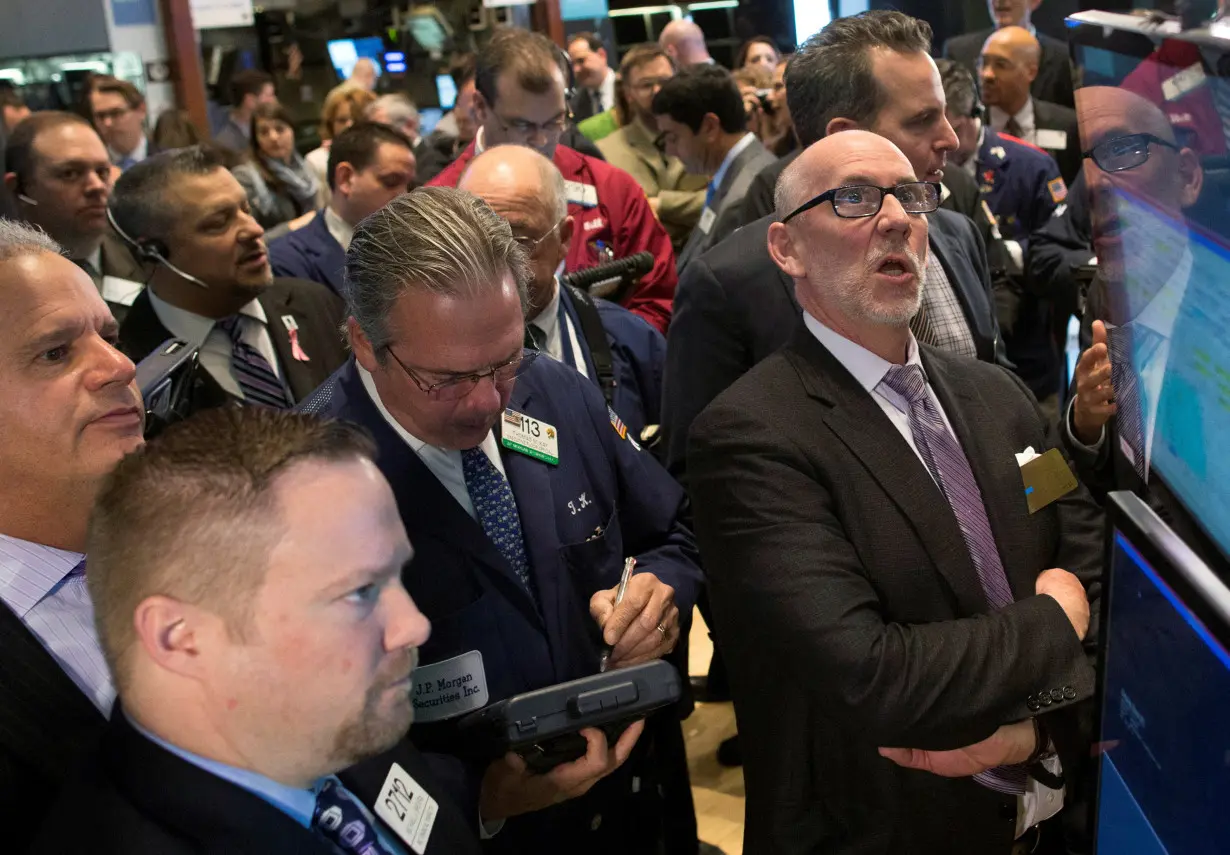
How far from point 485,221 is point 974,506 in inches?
34.5

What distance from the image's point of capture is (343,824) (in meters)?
1.29

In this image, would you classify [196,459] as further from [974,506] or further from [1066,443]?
[1066,443]

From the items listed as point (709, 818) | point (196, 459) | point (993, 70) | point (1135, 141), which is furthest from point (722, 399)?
point (993, 70)

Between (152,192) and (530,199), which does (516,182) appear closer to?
(530,199)

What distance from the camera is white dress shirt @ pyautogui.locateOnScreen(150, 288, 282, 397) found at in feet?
9.72

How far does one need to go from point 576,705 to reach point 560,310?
141 cm

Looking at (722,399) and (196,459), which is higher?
(196,459)

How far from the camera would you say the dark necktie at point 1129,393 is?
137cm

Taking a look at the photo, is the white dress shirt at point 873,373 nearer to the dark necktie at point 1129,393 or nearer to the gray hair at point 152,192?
the dark necktie at point 1129,393

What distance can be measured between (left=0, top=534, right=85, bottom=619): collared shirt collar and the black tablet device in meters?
0.59

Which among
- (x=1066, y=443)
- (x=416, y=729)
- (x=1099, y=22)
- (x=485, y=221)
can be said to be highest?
(x=1099, y=22)

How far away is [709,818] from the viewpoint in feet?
10.6

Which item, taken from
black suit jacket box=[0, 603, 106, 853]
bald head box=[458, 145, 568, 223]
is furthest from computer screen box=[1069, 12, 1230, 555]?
bald head box=[458, 145, 568, 223]

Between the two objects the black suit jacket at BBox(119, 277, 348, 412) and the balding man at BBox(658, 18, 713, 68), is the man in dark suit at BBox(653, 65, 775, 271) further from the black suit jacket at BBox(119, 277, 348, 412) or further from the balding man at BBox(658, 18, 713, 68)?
the balding man at BBox(658, 18, 713, 68)
